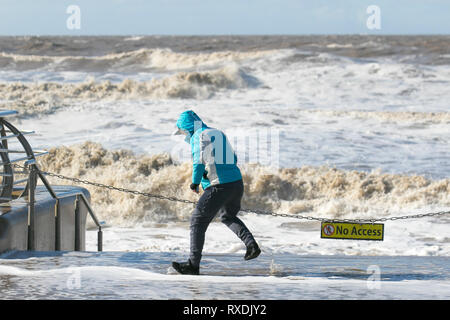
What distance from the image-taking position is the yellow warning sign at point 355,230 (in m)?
7.33

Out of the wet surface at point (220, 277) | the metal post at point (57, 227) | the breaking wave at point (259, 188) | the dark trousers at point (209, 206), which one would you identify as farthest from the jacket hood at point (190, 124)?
the breaking wave at point (259, 188)

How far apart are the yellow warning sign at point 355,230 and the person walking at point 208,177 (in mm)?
1247

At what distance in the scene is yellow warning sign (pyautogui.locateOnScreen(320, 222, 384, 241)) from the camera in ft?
24.0

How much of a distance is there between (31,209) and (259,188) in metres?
10.2

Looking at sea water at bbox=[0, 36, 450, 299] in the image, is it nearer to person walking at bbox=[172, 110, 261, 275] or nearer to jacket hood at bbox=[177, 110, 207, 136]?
person walking at bbox=[172, 110, 261, 275]

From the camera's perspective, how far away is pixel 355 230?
7371mm

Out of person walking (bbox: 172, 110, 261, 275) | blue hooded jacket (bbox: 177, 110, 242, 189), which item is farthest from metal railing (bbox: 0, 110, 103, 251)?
blue hooded jacket (bbox: 177, 110, 242, 189)

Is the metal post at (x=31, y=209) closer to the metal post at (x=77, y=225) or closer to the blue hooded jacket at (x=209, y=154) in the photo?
the metal post at (x=77, y=225)

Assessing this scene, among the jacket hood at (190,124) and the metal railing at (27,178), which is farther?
the metal railing at (27,178)

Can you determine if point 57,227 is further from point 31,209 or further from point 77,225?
point 31,209

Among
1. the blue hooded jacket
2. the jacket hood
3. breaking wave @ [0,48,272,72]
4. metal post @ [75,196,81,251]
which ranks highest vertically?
breaking wave @ [0,48,272,72]

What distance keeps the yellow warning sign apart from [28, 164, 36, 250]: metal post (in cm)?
295

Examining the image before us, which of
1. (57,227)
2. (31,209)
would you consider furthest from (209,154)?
(57,227)
